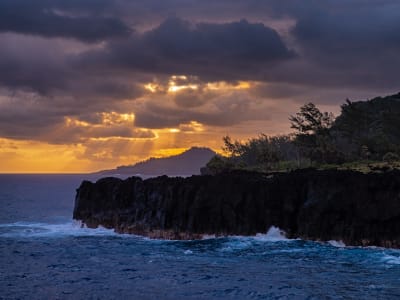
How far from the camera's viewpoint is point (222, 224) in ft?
255

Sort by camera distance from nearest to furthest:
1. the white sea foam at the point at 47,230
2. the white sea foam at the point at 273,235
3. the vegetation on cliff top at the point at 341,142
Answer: the white sea foam at the point at 273,235 → the white sea foam at the point at 47,230 → the vegetation on cliff top at the point at 341,142

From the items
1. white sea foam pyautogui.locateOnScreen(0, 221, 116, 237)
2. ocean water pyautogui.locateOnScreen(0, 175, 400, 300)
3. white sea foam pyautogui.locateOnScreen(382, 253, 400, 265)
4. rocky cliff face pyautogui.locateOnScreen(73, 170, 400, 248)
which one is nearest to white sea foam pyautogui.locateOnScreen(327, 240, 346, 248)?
ocean water pyautogui.locateOnScreen(0, 175, 400, 300)

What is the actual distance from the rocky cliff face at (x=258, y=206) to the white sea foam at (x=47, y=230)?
5.50 ft

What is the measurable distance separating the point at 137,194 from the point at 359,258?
130 ft

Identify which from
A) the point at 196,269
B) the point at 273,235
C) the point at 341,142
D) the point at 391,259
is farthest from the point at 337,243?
the point at 341,142

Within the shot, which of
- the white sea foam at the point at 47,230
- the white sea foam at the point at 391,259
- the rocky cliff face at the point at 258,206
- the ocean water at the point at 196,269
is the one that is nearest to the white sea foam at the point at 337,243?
the ocean water at the point at 196,269

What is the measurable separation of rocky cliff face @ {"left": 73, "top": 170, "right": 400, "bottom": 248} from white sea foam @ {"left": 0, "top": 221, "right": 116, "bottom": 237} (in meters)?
1.68

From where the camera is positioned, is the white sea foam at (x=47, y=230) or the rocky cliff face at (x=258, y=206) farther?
the white sea foam at (x=47, y=230)

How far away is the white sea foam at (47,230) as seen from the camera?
289 ft

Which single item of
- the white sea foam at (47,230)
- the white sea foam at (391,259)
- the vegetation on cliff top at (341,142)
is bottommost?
the white sea foam at (391,259)

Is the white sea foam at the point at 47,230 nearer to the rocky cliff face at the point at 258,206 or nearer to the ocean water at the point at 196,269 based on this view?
the rocky cliff face at the point at 258,206

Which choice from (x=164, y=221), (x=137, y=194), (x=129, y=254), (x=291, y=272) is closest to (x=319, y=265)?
(x=291, y=272)

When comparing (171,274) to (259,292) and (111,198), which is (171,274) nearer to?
(259,292)

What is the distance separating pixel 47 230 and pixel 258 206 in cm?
3992
